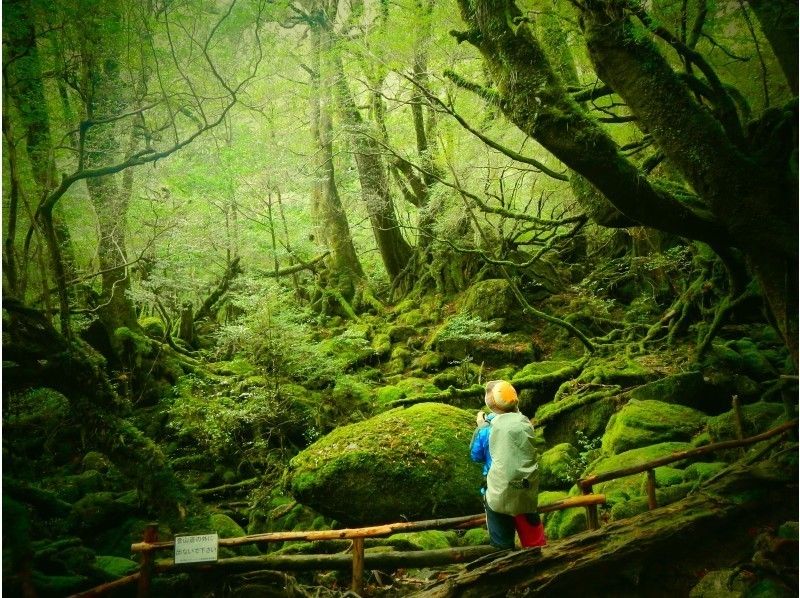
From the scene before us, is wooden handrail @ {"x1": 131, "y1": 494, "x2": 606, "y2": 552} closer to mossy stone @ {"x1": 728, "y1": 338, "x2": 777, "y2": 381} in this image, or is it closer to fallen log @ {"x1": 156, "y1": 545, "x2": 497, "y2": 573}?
fallen log @ {"x1": 156, "y1": 545, "x2": 497, "y2": 573}

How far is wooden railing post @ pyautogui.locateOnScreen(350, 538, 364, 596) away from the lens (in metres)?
4.57

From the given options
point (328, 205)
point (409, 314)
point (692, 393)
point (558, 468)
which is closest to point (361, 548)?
point (558, 468)

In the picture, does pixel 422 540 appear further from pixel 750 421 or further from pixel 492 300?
pixel 492 300

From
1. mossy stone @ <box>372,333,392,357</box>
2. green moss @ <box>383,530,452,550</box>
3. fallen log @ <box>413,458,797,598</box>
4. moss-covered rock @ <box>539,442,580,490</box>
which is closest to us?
fallen log @ <box>413,458,797,598</box>

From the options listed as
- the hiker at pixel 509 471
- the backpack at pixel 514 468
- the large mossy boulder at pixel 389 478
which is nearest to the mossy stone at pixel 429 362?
the large mossy boulder at pixel 389 478

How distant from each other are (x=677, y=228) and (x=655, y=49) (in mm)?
1914

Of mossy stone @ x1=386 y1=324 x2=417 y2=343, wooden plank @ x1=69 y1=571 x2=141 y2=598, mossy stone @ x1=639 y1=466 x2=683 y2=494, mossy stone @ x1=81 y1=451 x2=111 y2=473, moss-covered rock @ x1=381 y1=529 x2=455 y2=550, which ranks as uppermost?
mossy stone @ x1=386 y1=324 x2=417 y2=343

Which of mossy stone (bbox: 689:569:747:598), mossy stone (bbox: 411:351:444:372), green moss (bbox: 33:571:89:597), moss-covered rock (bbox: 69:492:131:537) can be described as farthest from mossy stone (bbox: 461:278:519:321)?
green moss (bbox: 33:571:89:597)

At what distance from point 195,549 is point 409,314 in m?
10.0

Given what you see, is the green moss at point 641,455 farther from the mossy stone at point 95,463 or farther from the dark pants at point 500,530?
the mossy stone at point 95,463

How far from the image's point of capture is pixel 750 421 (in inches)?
238

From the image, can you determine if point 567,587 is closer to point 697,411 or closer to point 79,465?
point 697,411

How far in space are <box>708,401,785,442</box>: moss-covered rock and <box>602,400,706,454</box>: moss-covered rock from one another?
17.1 inches

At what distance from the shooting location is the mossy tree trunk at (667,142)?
4688mm
